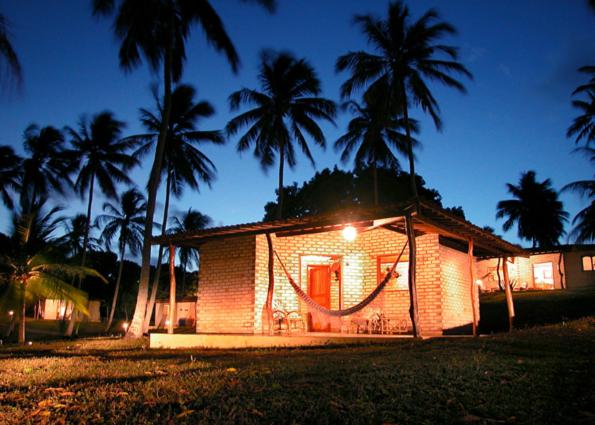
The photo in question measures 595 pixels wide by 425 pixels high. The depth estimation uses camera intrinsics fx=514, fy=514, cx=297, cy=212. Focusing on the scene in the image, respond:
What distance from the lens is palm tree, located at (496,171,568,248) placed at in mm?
33375

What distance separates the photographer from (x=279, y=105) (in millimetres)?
17250

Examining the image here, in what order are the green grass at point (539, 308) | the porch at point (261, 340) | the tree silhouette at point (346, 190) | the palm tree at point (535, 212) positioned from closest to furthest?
the porch at point (261, 340) → the green grass at point (539, 308) → the tree silhouette at point (346, 190) → the palm tree at point (535, 212)

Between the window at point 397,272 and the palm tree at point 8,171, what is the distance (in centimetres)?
1751

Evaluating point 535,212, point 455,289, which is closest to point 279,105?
point 455,289

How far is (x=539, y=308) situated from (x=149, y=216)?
1377 cm

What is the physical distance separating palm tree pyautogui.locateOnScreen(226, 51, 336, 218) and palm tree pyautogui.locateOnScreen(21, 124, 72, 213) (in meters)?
7.95

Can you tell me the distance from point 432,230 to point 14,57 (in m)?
7.91

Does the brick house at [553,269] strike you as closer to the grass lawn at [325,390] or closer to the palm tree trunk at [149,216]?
the palm tree trunk at [149,216]

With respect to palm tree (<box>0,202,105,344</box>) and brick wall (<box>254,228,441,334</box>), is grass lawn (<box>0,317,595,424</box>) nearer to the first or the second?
brick wall (<box>254,228,441,334</box>)

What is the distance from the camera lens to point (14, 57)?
225 inches

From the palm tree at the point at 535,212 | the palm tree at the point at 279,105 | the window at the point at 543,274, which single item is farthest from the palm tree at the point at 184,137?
the palm tree at the point at 535,212

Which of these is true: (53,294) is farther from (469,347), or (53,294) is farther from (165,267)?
(165,267)

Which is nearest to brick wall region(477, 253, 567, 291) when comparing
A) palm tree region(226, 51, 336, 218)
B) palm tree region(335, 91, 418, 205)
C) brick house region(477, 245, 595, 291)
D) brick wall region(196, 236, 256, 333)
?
brick house region(477, 245, 595, 291)

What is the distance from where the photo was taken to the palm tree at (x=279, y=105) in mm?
17234
